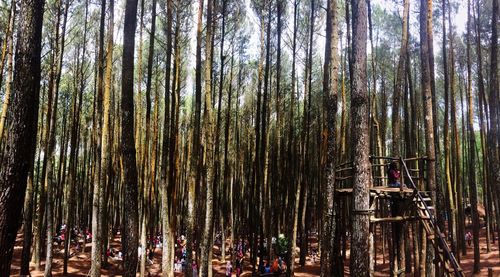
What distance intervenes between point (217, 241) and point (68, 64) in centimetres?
1549

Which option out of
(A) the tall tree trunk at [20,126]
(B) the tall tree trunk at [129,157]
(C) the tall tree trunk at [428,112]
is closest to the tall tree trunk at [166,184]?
(B) the tall tree trunk at [129,157]

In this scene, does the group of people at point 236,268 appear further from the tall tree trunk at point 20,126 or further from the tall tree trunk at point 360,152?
the tall tree trunk at point 20,126

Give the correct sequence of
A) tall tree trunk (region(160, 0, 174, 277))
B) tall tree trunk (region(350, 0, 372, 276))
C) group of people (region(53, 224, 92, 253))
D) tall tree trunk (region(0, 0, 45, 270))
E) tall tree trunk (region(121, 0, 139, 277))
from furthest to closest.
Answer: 1. group of people (region(53, 224, 92, 253))
2. tall tree trunk (region(160, 0, 174, 277))
3. tall tree trunk (region(350, 0, 372, 276))
4. tall tree trunk (region(121, 0, 139, 277))
5. tall tree trunk (region(0, 0, 45, 270))

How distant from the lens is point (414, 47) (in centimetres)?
1789

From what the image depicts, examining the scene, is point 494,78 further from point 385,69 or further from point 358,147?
point 385,69

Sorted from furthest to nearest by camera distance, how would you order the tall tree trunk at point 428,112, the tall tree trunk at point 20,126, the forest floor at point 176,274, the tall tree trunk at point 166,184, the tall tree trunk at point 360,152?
the forest floor at point 176,274 → the tall tree trunk at point 166,184 → the tall tree trunk at point 428,112 → the tall tree trunk at point 360,152 → the tall tree trunk at point 20,126

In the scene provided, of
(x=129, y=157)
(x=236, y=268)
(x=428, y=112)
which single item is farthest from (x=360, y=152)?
(x=236, y=268)

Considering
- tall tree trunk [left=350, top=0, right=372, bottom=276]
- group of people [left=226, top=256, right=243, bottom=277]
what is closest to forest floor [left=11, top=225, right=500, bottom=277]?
group of people [left=226, top=256, right=243, bottom=277]

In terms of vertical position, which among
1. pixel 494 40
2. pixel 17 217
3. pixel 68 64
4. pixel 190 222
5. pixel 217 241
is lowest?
pixel 217 241

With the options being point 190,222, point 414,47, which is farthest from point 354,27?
point 414,47

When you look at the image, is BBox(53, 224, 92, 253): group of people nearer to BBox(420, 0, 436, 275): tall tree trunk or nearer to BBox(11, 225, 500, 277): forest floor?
BBox(11, 225, 500, 277): forest floor

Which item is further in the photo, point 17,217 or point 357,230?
point 357,230

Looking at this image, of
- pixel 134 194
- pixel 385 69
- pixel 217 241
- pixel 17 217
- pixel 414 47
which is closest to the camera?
pixel 17 217

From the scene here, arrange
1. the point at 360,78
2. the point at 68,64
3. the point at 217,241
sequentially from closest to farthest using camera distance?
1. the point at 360,78
2. the point at 68,64
3. the point at 217,241
